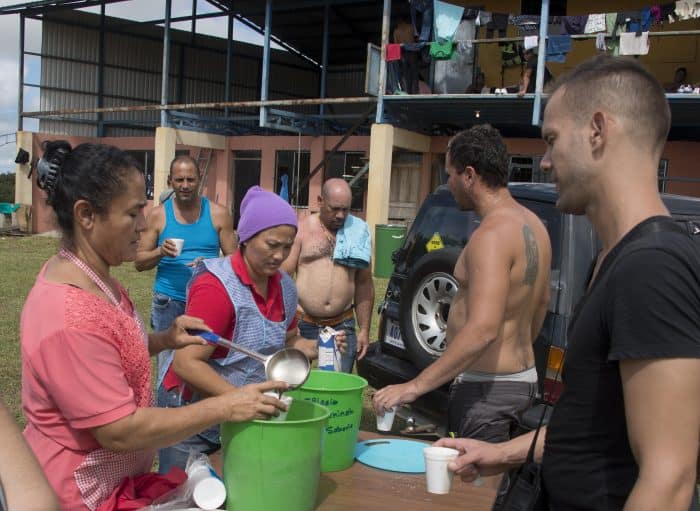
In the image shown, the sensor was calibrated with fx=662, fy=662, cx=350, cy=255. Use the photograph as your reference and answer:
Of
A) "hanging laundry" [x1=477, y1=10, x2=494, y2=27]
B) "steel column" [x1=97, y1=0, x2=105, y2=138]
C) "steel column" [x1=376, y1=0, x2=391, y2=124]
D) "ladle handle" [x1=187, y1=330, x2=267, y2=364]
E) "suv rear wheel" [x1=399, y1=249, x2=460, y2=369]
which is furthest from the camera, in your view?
"steel column" [x1=97, y1=0, x2=105, y2=138]

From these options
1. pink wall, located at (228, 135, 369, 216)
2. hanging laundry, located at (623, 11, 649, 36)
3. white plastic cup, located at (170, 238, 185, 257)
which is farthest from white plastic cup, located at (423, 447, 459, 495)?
pink wall, located at (228, 135, 369, 216)

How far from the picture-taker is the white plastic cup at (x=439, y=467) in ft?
6.07

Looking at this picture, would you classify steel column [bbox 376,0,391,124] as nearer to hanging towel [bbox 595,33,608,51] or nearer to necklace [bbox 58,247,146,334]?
hanging towel [bbox 595,33,608,51]

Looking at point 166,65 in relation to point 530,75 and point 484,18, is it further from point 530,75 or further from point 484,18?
point 530,75

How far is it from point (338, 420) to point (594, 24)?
1204 cm

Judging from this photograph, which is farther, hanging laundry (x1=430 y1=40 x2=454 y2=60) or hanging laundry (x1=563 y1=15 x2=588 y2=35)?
hanging laundry (x1=430 y1=40 x2=454 y2=60)

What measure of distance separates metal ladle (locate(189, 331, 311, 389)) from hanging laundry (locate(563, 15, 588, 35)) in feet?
40.2

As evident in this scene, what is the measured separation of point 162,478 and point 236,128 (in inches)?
769

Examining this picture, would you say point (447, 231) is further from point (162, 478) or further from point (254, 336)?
point (162, 478)

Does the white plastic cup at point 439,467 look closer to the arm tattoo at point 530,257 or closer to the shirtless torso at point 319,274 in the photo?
the arm tattoo at point 530,257

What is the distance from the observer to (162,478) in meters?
1.84

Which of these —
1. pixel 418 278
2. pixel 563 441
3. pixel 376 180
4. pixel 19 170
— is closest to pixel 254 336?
pixel 563 441

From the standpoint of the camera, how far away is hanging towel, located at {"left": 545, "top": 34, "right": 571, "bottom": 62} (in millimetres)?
12484

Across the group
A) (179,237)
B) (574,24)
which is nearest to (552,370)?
(179,237)
